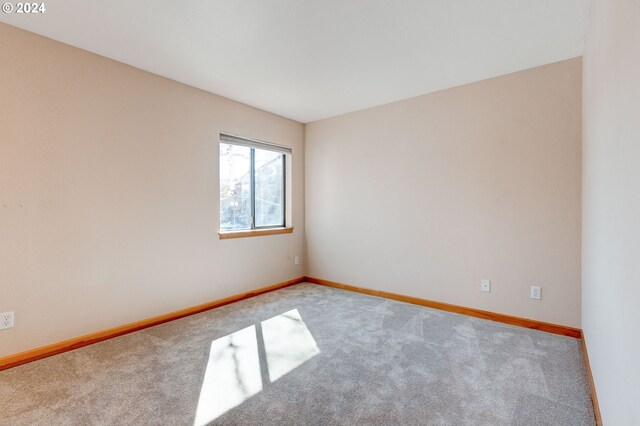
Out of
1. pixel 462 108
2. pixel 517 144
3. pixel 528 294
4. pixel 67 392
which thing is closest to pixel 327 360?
pixel 67 392

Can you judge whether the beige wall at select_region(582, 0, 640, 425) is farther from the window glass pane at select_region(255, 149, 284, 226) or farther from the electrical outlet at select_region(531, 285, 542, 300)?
the window glass pane at select_region(255, 149, 284, 226)

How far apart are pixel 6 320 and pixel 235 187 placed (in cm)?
226

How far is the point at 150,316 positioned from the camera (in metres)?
2.90

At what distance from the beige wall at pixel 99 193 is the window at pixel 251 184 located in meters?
0.22

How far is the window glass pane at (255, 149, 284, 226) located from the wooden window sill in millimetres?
155

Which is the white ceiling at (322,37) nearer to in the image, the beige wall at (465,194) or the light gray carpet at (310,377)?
the beige wall at (465,194)

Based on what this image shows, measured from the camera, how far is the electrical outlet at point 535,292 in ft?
9.05

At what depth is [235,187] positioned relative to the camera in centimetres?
378

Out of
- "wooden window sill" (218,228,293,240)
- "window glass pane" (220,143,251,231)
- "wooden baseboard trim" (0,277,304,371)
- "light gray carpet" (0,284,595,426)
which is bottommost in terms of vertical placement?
"light gray carpet" (0,284,595,426)

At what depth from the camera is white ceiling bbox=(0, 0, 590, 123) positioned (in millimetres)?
1961

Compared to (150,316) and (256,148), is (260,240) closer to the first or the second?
(256,148)

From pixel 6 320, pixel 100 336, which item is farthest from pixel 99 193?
pixel 100 336

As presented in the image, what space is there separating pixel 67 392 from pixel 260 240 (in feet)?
7.78

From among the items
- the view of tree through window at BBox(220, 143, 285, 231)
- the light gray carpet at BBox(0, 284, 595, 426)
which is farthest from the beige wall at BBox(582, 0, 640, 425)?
the view of tree through window at BBox(220, 143, 285, 231)
